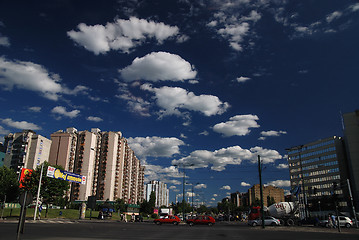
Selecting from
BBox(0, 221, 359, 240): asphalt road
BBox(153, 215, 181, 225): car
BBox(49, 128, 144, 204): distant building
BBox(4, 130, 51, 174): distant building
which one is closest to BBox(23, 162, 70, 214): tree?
BBox(153, 215, 181, 225): car

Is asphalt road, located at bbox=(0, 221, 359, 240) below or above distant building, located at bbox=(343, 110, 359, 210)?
below

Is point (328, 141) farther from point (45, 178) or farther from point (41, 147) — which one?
point (41, 147)

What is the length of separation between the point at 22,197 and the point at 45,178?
4575 cm

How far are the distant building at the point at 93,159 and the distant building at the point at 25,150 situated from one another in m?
6.56

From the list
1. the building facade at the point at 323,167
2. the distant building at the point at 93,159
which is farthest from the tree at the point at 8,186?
the building facade at the point at 323,167

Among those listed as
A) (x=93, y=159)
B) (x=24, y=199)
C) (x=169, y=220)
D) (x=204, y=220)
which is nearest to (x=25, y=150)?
(x=93, y=159)

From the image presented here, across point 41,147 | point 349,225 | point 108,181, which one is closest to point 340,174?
point 349,225

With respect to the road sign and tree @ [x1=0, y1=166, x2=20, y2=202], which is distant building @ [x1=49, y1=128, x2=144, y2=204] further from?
the road sign

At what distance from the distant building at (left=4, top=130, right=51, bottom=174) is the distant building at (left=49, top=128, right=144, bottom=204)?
21.5 feet

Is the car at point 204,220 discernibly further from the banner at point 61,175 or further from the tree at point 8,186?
the tree at point 8,186

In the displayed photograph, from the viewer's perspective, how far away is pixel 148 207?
11200 centimetres

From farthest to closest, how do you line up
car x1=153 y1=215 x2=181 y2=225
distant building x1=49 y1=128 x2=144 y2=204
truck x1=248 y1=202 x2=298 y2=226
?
distant building x1=49 y1=128 x2=144 y2=204 → truck x1=248 y1=202 x2=298 y2=226 → car x1=153 y1=215 x2=181 y2=225

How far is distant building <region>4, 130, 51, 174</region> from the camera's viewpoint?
355ft

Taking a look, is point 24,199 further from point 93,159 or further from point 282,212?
point 93,159
